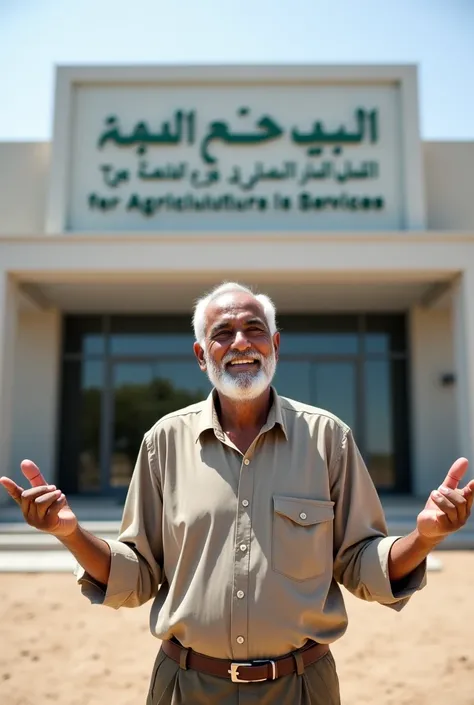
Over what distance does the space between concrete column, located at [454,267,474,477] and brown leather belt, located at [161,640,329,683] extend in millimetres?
6711

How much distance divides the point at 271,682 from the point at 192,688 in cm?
22

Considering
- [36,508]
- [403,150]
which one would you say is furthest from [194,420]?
[403,150]

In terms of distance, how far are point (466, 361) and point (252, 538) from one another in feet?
22.8

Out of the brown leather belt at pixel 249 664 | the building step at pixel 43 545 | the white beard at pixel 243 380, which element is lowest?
the building step at pixel 43 545

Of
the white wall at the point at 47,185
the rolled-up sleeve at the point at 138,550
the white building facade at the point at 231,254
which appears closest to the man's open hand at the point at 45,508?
the rolled-up sleeve at the point at 138,550

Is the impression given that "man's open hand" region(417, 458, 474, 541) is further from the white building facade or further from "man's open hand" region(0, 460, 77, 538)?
the white building facade

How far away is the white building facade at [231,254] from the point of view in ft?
26.5

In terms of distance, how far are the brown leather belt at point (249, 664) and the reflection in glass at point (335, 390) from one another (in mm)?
9087

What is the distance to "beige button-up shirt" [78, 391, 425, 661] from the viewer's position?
1573 mm

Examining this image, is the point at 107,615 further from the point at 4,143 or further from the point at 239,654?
the point at 4,143

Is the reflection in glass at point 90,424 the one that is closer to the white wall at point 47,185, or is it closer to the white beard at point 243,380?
the white wall at point 47,185

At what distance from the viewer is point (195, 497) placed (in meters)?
1.68

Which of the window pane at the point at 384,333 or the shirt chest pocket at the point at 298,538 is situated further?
the window pane at the point at 384,333

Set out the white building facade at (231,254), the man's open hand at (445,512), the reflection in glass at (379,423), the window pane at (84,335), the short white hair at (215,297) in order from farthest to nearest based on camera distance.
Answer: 1. the window pane at (84,335)
2. the reflection in glass at (379,423)
3. the white building facade at (231,254)
4. the short white hair at (215,297)
5. the man's open hand at (445,512)
